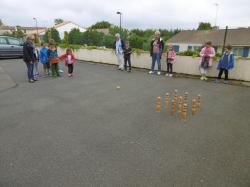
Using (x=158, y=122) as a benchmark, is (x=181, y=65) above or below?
above

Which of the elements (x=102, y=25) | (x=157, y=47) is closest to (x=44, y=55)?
(x=157, y=47)

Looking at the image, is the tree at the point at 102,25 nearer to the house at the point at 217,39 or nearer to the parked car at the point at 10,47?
the house at the point at 217,39

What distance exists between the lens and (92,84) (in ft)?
32.3

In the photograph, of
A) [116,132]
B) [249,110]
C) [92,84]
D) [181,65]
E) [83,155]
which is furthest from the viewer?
[181,65]

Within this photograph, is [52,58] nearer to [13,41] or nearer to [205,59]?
[205,59]

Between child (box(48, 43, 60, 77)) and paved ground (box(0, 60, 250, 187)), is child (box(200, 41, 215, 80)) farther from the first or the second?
child (box(48, 43, 60, 77))

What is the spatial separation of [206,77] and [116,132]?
23.6ft

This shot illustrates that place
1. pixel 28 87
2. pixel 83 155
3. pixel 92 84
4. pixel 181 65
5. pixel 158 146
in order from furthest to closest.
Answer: pixel 181 65
pixel 92 84
pixel 28 87
pixel 158 146
pixel 83 155

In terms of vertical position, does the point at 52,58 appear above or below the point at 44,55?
below

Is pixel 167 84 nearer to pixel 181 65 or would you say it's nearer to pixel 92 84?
pixel 181 65

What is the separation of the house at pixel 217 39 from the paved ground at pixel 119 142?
1192 inches

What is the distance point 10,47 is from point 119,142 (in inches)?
641

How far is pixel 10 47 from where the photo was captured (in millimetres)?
17562

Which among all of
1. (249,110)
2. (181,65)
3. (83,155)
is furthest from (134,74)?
(83,155)
